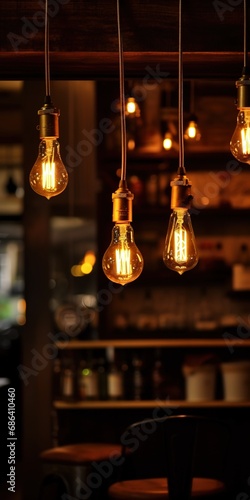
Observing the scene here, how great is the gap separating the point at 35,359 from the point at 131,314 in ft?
2.39

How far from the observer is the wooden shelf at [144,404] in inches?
220

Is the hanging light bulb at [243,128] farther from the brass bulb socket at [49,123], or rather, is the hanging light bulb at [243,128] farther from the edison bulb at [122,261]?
the brass bulb socket at [49,123]

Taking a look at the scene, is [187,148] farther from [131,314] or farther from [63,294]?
[63,294]

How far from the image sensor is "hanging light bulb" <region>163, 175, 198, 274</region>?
229cm

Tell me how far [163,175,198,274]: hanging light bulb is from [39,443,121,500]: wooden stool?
212 centimetres

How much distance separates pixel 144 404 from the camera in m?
5.62

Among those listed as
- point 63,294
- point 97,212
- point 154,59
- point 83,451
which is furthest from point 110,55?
point 63,294

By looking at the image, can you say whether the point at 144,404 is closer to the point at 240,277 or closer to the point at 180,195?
the point at 240,277

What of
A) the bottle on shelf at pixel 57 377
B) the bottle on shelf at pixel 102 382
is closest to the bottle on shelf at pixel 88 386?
the bottle on shelf at pixel 102 382

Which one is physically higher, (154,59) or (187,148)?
(187,148)

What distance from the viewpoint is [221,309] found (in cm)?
609

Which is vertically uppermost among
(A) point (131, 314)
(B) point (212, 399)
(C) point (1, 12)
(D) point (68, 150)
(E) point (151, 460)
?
(D) point (68, 150)

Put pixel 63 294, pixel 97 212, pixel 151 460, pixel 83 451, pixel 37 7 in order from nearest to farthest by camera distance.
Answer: pixel 37 7
pixel 83 451
pixel 151 460
pixel 97 212
pixel 63 294

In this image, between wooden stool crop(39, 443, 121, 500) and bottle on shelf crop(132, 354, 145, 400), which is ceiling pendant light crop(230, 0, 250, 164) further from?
bottle on shelf crop(132, 354, 145, 400)
